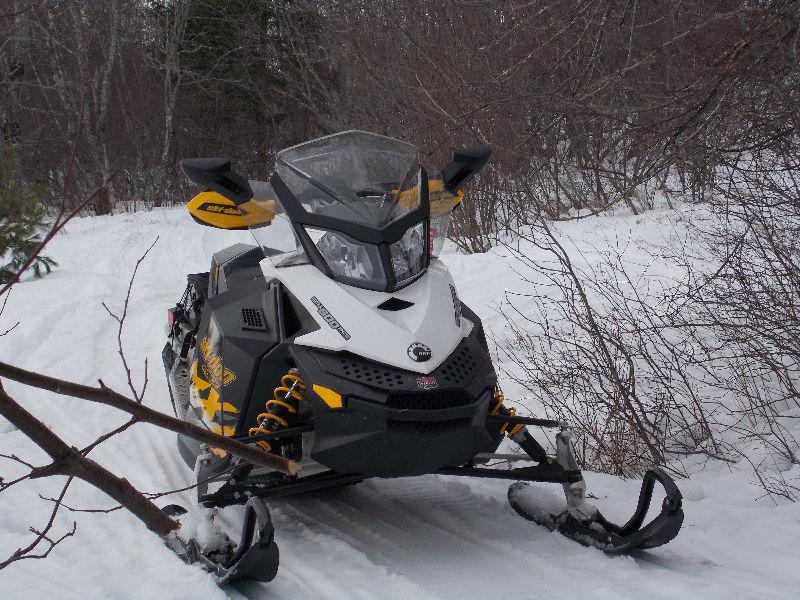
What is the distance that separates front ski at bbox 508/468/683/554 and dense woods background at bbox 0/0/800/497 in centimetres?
89

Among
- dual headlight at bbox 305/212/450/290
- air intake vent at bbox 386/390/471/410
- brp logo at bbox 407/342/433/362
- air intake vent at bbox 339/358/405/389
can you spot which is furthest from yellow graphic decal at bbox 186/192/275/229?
air intake vent at bbox 386/390/471/410

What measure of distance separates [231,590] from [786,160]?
3453mm

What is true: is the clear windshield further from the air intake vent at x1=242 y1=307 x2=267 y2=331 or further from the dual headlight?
the air intake vent at x1=242 y1=307 x2=267 y2=331

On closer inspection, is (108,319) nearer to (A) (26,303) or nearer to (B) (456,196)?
(A) (26,303)

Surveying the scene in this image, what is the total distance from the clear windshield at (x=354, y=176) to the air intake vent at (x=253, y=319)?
49 cm

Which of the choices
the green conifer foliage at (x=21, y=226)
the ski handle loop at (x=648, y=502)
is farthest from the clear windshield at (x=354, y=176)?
the green conifer foliage at (x=21, y=226)

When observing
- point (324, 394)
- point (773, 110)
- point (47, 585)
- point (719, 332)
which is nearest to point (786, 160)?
point (773, 110)

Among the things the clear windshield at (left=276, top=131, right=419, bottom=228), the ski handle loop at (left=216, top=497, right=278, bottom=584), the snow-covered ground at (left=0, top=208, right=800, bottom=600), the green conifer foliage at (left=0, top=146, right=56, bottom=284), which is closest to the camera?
the ski handle loop at (left=216, top=497, right=278, bottom=584)

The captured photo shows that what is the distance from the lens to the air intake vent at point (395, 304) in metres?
3.43

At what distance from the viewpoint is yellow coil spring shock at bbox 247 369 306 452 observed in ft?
11.3

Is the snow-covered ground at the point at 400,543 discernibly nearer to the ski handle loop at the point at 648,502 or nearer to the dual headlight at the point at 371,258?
the ski handle loop at the point at 648,502

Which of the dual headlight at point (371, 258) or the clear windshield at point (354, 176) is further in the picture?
the clear windshield at point (354, 176)

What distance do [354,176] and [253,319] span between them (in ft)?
2.45

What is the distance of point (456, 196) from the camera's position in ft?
13.7
